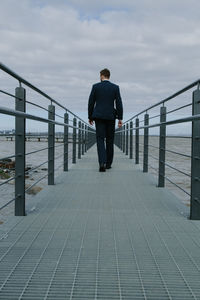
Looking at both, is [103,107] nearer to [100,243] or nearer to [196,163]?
[196,163]

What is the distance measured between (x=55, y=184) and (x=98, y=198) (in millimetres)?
1099

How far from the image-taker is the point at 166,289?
1807 mm

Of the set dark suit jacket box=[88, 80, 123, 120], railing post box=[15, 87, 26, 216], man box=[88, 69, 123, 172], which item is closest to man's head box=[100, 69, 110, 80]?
man box=[88, 69, 123, 172]

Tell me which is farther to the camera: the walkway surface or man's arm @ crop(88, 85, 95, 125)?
man's arm @ crop(88, 85, 95, 125)

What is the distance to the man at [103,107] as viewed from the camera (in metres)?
6.34

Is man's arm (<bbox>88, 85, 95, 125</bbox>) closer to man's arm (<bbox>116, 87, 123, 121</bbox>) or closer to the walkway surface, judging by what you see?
man's arm (<bbox>116, 87, 123, 121</bbox>)

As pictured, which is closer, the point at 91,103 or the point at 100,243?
the point at 100,243

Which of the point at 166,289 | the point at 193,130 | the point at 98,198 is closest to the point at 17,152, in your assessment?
the point at 98,198

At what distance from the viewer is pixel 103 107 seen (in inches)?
A: 250

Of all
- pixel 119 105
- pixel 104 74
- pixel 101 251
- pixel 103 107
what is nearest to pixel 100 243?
pixel 101 251

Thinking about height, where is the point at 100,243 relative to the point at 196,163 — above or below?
below

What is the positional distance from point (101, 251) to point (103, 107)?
428cm

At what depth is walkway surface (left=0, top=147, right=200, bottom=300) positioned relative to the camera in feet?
5.91

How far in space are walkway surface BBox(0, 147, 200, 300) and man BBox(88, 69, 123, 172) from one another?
101 inches
